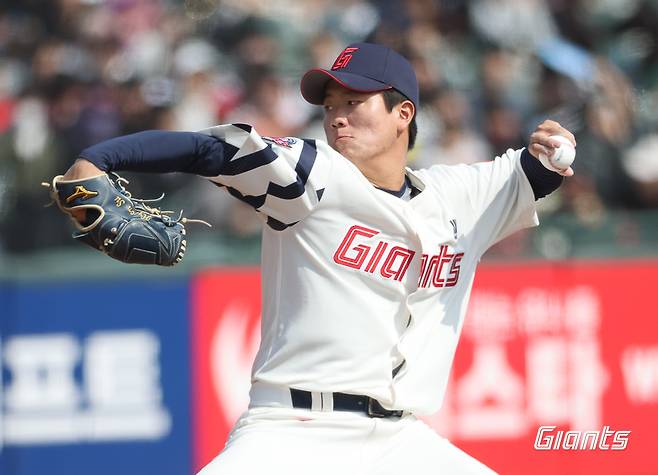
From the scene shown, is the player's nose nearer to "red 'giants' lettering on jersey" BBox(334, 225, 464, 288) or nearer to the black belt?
"red 'giants' lettering on jersey" BBox(334, 225, 464, 288)

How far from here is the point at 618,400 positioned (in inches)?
274

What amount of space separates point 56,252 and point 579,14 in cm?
474

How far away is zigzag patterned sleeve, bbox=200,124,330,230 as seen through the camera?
131 inches

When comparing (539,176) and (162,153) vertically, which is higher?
(162,153)

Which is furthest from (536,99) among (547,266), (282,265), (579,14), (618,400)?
(282,265)

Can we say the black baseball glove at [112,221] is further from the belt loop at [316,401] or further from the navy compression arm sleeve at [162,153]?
the belt loop at [316,401]

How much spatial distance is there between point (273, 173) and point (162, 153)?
39cm

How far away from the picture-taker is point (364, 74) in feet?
12.6

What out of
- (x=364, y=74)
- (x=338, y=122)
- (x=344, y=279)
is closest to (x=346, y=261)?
(x=344, y=279)

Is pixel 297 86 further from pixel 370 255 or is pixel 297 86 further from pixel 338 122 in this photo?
pixel 370 255

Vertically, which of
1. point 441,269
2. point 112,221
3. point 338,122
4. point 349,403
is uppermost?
Result: point 338,122

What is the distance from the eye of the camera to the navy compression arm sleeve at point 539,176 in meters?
4.04

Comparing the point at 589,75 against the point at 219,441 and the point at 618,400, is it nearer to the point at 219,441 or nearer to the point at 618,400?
the point at 618,400

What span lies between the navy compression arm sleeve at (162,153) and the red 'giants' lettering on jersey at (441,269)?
0.88 meters
